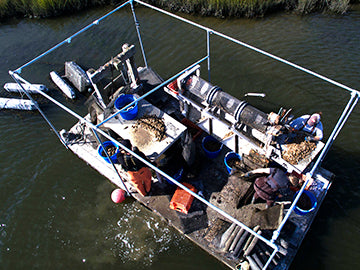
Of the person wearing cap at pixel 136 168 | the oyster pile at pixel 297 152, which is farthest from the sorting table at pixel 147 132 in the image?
the oyster pile at pixel 297 152

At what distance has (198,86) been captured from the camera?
7.18 meters

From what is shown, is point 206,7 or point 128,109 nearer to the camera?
point 128,109

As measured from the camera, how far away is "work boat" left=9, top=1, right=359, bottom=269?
6.04m

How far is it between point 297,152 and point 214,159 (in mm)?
2507

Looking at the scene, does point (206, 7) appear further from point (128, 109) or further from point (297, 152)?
point (297, 152)

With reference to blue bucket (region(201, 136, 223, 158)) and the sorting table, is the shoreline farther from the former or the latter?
the sorting table

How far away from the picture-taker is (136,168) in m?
6.60

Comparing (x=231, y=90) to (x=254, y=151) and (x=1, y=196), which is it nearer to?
(x=254, y=151)

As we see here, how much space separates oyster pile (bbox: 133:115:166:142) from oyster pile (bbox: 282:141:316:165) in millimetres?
3139

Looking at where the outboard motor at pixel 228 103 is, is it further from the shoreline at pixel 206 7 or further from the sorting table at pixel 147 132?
the shoreline at pixel 206 7

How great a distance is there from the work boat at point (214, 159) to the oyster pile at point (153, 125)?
0.03m

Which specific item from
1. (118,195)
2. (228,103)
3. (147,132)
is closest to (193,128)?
(147,132)

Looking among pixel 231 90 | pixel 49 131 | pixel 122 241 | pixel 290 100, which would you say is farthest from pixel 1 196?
pixel 290 100

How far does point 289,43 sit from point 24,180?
11.9m
